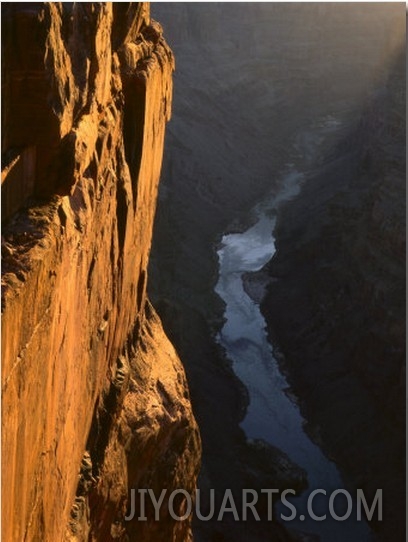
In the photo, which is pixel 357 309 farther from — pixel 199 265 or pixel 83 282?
pixel 83 282

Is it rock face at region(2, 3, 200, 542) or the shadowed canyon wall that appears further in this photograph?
the shadowed canyon wall

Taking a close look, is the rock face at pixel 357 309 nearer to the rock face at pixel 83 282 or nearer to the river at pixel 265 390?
the river at pixel 265 390

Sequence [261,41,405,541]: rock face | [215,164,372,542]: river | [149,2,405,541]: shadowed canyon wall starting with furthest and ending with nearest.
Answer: [149,2,405,541]: shadowed canyon wall
[261,41,405,541]: rock face
[215,164,372,542]: river

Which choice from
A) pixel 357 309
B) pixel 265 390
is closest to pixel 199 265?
pixel 357 309

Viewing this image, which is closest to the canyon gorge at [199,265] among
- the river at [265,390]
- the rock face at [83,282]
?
the rock face at [83,282]

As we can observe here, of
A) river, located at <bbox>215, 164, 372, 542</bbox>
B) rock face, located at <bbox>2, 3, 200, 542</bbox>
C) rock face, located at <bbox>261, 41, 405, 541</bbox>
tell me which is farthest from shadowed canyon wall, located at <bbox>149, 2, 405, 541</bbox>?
rock face, located at <bbox>2, 3, 200, 542</bbox>

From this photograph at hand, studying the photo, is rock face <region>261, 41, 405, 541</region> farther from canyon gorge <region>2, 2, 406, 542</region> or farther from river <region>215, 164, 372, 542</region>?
river <region>215, 164, 372, 542</region>

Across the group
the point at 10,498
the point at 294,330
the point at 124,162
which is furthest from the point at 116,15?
the point at 294,330
